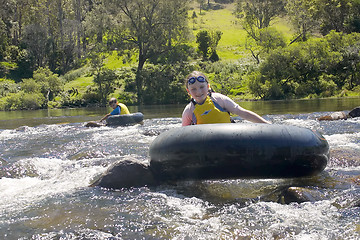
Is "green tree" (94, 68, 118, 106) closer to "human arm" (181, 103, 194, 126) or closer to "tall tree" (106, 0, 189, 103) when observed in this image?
"tall tree" (106, 0, 189, 103)

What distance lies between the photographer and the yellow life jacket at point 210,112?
21.1 feet

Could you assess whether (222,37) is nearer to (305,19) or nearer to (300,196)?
(305,19)

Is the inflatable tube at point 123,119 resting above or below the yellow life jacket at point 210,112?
below

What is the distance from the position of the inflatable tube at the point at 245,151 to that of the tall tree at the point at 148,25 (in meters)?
33.3

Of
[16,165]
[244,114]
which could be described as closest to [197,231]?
[244,114]

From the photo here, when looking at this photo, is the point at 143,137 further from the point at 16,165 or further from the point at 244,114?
the point at 244,114

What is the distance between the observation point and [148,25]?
38.6 metres

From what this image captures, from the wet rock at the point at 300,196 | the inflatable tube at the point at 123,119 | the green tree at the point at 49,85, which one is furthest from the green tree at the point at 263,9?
the wet rock at the point at 300,196

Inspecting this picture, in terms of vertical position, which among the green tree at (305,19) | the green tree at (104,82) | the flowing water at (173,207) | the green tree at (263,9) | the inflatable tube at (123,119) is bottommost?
the flowing water at (173,207)

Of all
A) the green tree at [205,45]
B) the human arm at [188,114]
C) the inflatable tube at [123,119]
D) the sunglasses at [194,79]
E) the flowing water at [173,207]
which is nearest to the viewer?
the flowing water at [173,207]

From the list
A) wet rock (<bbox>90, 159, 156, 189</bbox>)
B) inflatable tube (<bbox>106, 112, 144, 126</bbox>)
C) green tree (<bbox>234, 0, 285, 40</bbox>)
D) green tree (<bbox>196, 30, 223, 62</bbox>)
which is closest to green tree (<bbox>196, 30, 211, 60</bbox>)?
green tree (<bbox>196, 30, 223, 62</bbox>)

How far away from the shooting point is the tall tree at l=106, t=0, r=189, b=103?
124 ft

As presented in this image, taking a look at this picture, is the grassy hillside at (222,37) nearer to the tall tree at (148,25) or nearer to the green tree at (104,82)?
the green tree at (104,82)

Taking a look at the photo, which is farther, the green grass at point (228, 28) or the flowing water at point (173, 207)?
the green grass at point (228, 28)
